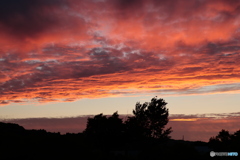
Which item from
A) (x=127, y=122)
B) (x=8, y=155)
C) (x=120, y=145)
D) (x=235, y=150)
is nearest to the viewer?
(x=8, y=155)

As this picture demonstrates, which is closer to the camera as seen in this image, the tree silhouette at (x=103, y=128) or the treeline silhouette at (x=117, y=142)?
the treeline silhouette at (x=117, y=142)

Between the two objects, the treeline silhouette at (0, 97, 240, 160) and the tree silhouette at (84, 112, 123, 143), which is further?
the tree silhouette at (84, 112, 123, 143)

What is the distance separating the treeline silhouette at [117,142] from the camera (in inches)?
1563

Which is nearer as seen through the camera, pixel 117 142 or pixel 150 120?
pixel 117 142

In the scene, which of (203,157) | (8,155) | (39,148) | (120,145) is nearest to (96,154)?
(39,148)

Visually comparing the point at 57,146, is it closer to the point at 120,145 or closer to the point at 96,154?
the point at 96,154

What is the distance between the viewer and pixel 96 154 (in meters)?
41.7

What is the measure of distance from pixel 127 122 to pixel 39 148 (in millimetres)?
52994

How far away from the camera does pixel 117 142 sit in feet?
257

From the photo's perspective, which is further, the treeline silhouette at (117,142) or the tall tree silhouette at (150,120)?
the tall tree silhouette at (150,120)

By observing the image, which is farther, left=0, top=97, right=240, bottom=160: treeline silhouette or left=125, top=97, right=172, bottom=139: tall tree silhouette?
left=125, top=97, right=172, bottom=139: tall tree silhouette

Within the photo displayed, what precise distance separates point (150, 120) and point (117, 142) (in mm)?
21983

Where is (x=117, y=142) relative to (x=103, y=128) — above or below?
below

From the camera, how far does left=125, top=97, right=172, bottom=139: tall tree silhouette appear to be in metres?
93.6
